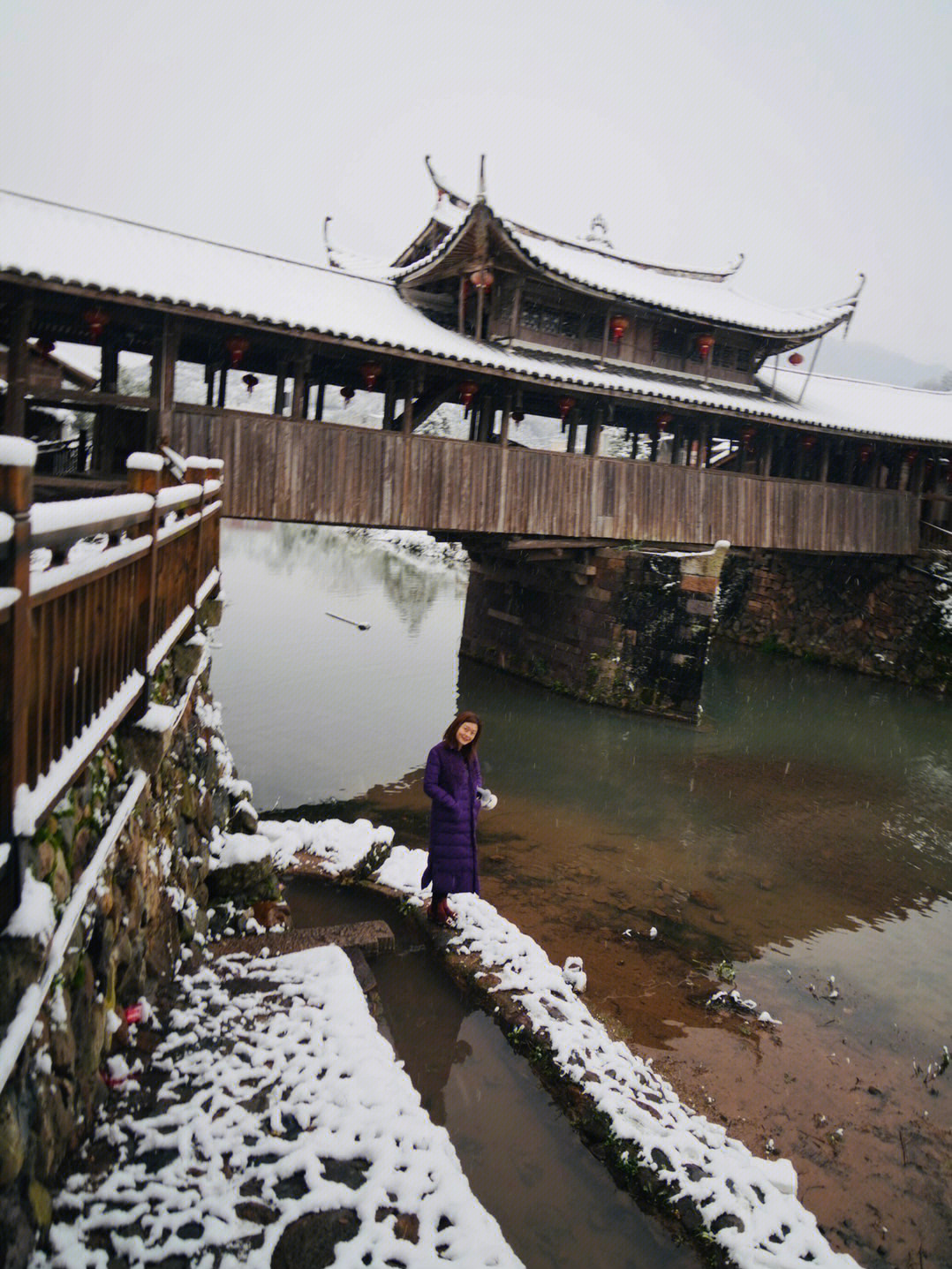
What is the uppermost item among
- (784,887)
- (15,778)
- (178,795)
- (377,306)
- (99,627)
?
(377,306)

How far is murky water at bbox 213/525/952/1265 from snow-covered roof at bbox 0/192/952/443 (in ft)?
17.1

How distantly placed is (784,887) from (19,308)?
30.8 feet

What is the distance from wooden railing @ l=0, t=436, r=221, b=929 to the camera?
1991mm

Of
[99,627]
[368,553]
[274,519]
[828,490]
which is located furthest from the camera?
[368,553]

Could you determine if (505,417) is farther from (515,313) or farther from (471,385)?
(515,313)

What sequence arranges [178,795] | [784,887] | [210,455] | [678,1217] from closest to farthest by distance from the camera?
[678,1217], [178,795], [784,887], [210,455]

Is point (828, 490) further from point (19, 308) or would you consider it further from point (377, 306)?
point (19, 308)

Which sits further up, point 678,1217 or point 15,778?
point 15,778

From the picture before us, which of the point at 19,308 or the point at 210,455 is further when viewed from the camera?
the point at 210,455

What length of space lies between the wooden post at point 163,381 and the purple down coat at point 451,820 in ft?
19.5

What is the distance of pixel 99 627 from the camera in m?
2.94

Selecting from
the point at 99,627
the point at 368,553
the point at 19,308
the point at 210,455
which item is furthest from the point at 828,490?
the point at 368,553

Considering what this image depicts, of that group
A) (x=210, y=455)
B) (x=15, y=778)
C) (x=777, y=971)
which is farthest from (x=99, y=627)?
(x=210, y=455)

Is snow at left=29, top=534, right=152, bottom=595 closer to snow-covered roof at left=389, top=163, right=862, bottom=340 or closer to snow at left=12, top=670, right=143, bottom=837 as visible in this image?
snow at left=12, top=670, right=143, bottom=837
